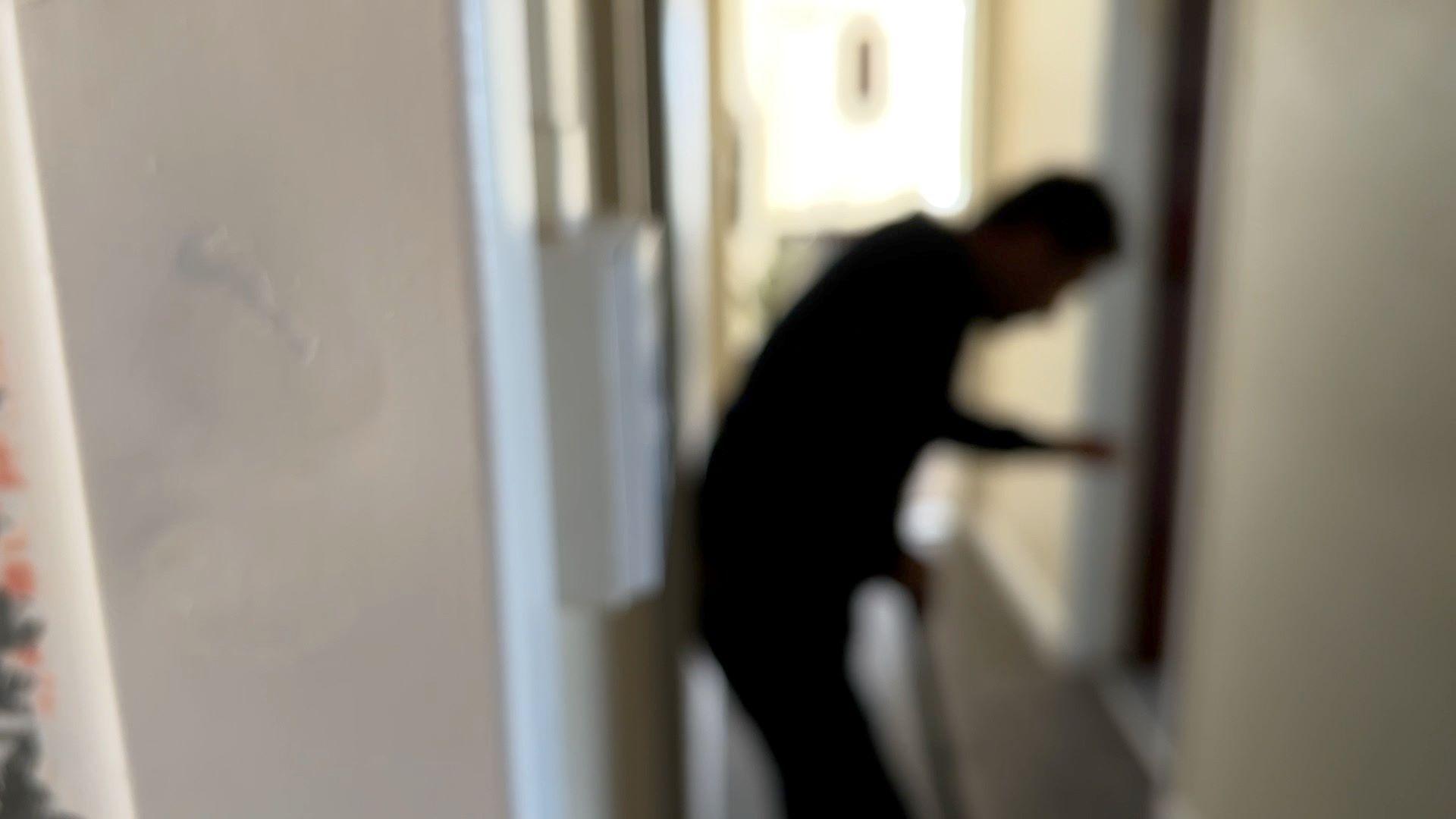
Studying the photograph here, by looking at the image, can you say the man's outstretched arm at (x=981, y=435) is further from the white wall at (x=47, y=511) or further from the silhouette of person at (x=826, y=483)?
the white wall at (x=47, y=511)

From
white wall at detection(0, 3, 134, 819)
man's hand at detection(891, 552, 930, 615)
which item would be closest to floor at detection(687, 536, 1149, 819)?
man's hand at detection(891, 552, 930, 615)

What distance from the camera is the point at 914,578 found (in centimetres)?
148

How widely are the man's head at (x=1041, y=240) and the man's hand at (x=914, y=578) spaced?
1.11 feet

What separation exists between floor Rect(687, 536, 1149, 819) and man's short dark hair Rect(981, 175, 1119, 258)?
60 centimetres

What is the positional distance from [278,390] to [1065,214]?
1.34 meters

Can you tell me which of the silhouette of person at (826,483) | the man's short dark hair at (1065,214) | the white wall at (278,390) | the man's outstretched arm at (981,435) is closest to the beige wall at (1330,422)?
the man's short dark hair at (1065,214)

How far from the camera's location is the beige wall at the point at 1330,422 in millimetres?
986

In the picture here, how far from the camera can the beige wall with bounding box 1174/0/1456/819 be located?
38.8 inches

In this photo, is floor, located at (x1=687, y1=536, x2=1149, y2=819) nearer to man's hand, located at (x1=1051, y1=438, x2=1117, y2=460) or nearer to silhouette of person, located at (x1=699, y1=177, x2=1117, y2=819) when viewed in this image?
silhouette of person, located at (x1=699, y1=177, x2=1117, y2=819)

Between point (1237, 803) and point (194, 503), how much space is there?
155 centimetres

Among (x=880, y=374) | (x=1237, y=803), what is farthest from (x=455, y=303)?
(x=1237, y=803)

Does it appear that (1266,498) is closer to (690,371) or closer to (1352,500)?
(1352,500)

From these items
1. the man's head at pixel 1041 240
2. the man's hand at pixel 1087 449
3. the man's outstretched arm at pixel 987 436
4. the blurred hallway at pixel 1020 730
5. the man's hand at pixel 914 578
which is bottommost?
the blurred hallway at pixel 1020 730

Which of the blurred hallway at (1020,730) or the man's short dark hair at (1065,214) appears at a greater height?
the man's short dark hair at (1065,214)
